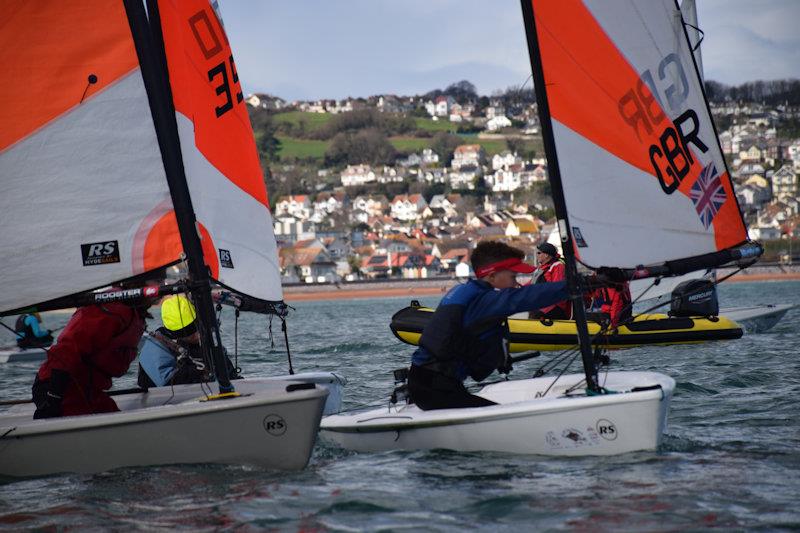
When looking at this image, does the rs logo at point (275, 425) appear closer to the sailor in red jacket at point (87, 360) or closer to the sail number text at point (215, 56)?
the sailor in red jacket at point (87, 360)

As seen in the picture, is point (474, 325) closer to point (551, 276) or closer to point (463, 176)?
point (551, 276)

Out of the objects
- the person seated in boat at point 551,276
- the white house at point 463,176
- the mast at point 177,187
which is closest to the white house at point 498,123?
the white house at point 463,176

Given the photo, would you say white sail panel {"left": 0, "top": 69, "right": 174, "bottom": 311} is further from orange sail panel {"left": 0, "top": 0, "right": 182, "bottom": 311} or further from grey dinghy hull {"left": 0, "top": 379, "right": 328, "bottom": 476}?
grey dinghy hull {"left": 0, "top": 379, "right": 328, "bottom": 476}

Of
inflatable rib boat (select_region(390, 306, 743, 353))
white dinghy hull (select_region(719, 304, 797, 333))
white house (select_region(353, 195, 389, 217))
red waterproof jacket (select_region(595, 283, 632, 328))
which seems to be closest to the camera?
red waterproof jacket (select_region(595, 283, 632, 328))

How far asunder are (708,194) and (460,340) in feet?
6.17

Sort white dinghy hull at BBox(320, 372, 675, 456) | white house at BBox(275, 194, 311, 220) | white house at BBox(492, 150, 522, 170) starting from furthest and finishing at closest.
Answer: white house at BBox(492, 150, 522, 170) → white house at BBox(275, 194, 311, 220) → white dinghy hull at BBox(320, 372, 675, 456)

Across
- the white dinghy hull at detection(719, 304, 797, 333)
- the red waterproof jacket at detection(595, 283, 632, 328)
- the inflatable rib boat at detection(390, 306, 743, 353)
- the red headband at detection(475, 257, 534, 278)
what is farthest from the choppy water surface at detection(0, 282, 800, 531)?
the white dinghy hull at detection(719, 304, 797, 333)

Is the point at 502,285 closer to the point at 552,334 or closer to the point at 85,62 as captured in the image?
the point at 85,62

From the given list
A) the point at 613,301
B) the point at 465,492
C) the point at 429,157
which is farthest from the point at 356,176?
the point at 465,492

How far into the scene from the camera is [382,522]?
177 inches

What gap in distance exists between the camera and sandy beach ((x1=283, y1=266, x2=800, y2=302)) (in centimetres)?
7188

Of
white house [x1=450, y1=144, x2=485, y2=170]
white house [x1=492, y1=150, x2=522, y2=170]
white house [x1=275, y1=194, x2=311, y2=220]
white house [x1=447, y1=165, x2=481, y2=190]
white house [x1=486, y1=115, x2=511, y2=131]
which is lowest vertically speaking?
white house [x1=275, y1=194, x2=311, y2=220]

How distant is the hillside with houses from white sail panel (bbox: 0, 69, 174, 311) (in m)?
76.3

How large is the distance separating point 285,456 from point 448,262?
289ft
